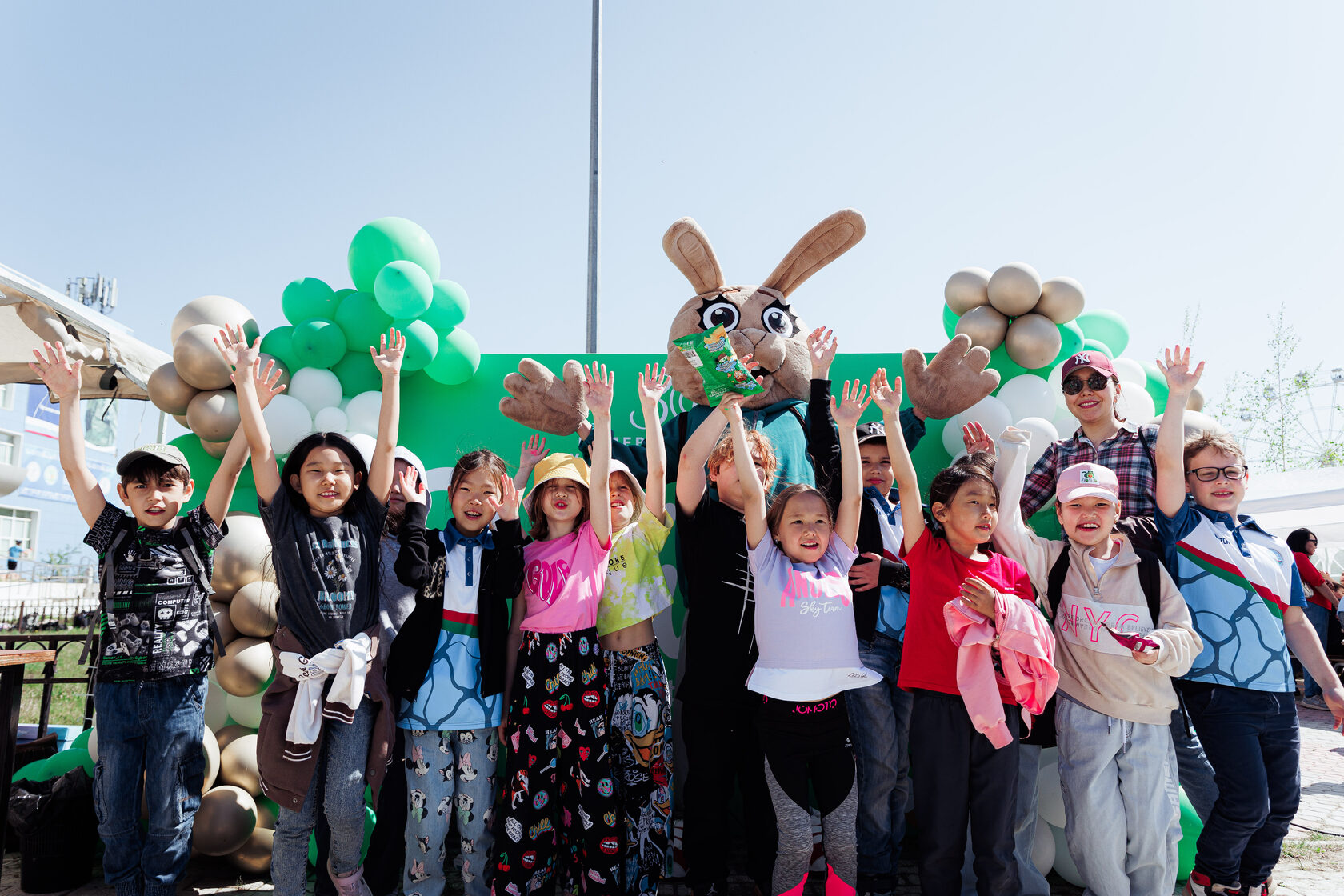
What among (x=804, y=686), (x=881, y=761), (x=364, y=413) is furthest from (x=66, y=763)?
(x=881, y=761)

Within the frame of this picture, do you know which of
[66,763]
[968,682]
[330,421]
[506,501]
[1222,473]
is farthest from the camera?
[330,421]

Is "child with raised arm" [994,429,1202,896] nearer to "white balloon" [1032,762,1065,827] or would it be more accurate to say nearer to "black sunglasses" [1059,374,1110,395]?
"white balloon" [1032,762,1065,827]

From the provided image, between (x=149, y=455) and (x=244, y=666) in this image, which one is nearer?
(x=149, y=455)

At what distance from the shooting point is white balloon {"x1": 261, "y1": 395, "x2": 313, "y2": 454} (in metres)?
3.71

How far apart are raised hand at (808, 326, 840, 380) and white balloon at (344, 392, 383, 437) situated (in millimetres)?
2137

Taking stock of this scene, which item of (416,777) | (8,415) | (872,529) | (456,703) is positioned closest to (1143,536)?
(872,529)

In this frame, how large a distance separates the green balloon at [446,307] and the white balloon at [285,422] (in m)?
0.75

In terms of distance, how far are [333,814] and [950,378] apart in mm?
3134

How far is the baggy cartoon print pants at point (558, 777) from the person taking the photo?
279cm

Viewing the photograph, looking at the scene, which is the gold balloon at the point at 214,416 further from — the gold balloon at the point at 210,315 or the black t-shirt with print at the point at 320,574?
the black t-shirt with print at the point at 320,574

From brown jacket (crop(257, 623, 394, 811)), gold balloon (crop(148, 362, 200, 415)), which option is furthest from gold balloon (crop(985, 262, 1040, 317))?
gold balloon (crop(148, 362, 200, 415))

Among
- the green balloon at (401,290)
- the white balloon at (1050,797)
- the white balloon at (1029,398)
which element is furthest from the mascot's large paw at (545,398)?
the white balloon at (1050,797)

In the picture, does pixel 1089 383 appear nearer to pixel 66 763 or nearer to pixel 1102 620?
pixel 1102 620

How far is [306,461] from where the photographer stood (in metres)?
2.88
